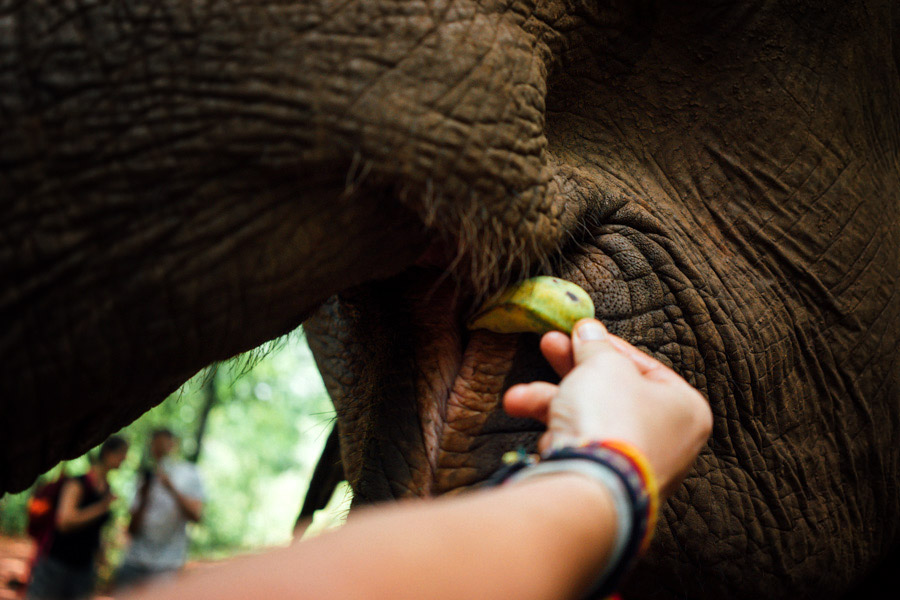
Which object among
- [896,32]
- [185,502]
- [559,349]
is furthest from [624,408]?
[185,502]

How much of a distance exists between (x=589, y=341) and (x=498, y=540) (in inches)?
14.4

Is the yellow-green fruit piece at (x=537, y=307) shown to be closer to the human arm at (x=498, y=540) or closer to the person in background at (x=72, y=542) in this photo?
the human arm at (x=498, y=540)

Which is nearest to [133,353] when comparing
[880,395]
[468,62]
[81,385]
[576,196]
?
A: [81,385]

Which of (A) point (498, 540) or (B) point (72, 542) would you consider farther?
(B) point (72, 542)

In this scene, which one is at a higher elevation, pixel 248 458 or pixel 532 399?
pixel 532 399

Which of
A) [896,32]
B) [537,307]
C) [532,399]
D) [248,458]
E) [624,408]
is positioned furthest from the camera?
[248,458]

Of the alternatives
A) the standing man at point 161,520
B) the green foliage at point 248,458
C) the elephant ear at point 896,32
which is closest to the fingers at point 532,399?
the elephant ear at point 896,32

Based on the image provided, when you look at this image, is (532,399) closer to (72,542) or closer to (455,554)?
(455,554)

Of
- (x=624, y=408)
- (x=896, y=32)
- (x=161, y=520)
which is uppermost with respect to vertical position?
(x=896, y=32)

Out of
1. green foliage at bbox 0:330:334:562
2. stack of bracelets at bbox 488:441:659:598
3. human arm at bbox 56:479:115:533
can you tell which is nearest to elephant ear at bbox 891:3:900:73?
stack of bracelets at bbox 488:441:659:598

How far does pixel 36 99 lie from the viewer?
68cm

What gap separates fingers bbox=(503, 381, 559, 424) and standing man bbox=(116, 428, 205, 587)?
13.2 feet

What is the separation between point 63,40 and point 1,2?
0.20 ft

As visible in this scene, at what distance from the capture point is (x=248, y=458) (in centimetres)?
1341
